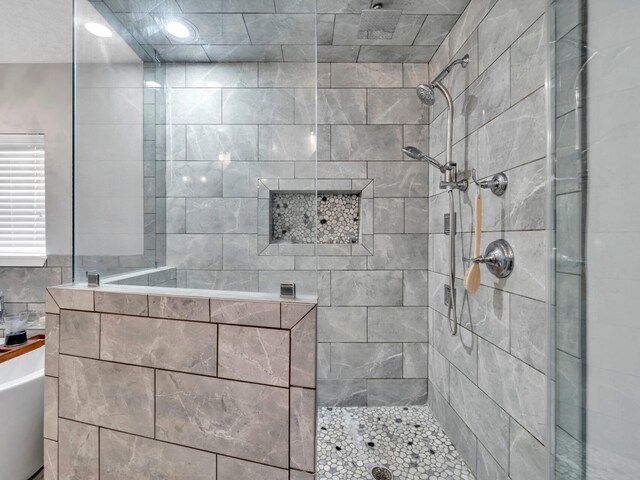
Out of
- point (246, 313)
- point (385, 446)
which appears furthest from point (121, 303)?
point (385, 446)

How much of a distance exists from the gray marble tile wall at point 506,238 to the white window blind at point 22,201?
2873 mm

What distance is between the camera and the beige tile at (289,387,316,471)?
81 centimetres

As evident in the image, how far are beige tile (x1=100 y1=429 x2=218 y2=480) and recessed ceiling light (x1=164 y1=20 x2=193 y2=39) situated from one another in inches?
57.8

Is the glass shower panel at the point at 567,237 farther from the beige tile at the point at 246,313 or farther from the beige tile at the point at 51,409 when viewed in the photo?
the beige tile at the point at 51,409

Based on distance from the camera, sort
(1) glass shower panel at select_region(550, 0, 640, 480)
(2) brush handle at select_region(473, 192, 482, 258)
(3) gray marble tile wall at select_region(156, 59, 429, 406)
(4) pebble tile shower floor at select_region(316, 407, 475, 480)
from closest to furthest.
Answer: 1. (1) glass shower panel at select_region(550, 0, 640, 480)
2. (2) brush handle at select_region(473, 192, 482, 258)
3. (4) pebble tile shower floor at select_region(316, 407, 475, 480)
4. (3) gray marble tile wall at select_region(156, 59, 429, 406)

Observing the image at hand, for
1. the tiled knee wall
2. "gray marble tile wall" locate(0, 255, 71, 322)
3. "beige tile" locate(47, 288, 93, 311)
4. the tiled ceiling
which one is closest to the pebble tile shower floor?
the tiled knee wall

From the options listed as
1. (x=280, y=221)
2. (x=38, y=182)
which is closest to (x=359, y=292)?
(x=280, y=221)

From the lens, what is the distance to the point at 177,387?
2.92 ft

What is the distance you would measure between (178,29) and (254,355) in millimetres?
1237

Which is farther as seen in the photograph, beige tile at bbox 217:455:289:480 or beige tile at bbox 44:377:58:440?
beige tile at bbox 44:377:58:440

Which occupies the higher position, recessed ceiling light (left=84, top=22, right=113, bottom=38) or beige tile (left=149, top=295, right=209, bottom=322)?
recessed ceiling light (left=84, top=22, right=113, bottom=38)

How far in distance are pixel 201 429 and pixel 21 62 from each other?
273 centimetres

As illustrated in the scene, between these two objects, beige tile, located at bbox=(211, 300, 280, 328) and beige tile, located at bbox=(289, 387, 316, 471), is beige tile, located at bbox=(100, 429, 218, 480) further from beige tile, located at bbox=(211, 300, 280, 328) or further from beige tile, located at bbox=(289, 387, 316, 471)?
beige tile, located at bbox=(211, 300, 280, 328)

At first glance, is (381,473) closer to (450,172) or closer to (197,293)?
(197,293)
